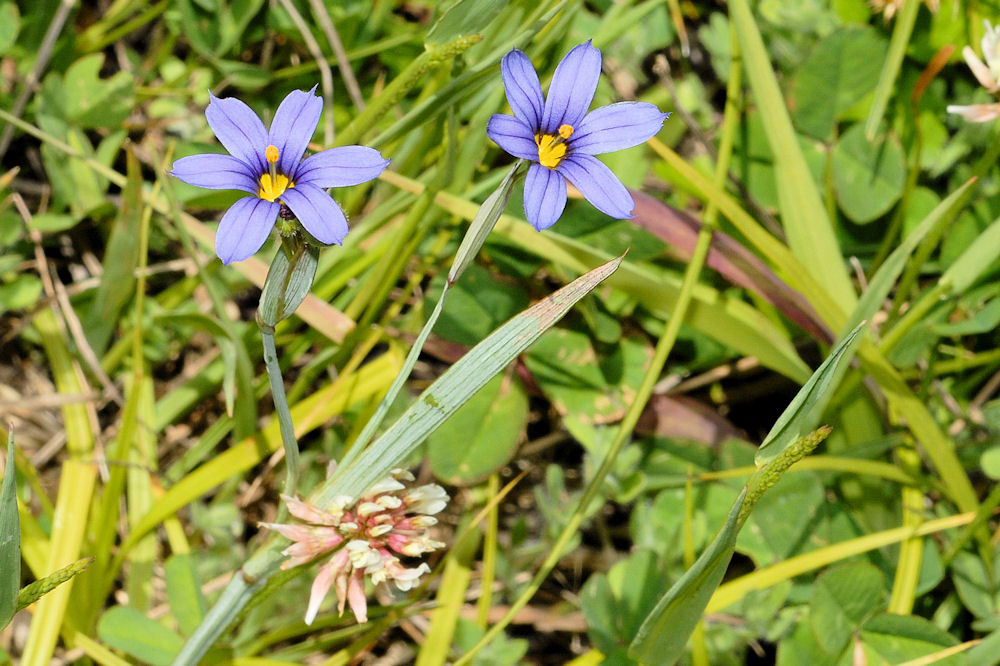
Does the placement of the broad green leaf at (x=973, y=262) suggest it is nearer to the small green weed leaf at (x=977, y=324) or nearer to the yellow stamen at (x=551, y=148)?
the small green weed leaf at (x=977, y=324)

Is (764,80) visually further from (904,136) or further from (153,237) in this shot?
(153,237)

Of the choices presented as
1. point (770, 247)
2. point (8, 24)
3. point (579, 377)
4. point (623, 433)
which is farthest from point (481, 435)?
point (8, 24)

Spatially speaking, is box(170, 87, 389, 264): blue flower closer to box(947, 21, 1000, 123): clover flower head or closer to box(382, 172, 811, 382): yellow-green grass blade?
box(382, 172, 811, 382): yellow-green grass blade

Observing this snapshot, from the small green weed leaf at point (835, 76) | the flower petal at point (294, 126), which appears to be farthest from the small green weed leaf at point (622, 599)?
the small green weed leaf at point (835, 76)

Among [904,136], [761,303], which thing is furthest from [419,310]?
[904,136]

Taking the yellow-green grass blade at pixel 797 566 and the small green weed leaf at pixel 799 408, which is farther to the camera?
the yellow-green grass blade at pixel 797 566

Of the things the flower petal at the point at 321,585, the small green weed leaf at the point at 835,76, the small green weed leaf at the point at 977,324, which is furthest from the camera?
the small green weed leaf at the point at 835,76

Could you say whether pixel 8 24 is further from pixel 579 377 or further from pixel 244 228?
pixel 579 377
